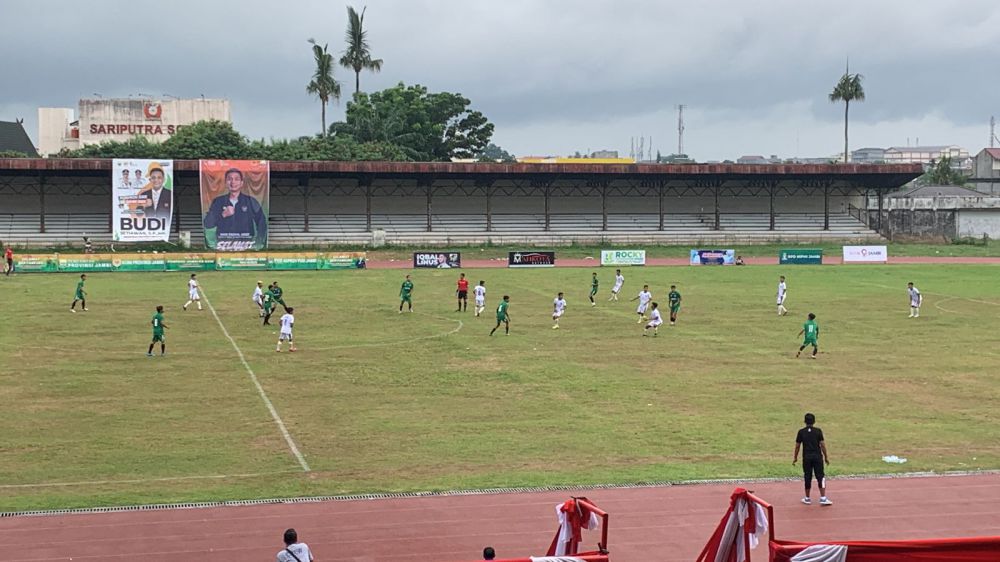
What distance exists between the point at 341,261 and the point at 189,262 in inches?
362

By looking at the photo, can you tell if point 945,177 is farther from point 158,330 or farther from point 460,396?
point 460,396

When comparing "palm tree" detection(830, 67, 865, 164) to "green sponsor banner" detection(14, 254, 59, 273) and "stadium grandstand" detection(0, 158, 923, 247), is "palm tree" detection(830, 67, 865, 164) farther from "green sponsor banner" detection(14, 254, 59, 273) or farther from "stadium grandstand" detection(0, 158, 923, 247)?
"green sponsor banner" detection(14, 254, 59, 273)

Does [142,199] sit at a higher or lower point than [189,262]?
higher

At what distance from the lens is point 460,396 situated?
24.5m

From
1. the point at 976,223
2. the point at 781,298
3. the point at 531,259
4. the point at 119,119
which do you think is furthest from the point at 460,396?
the point at 119,119

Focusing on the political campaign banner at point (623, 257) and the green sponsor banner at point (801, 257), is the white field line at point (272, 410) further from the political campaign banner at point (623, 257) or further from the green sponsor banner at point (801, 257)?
the green sponsor banner at point (801, 257)

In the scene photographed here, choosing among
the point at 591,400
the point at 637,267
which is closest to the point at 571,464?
the point at 591,400

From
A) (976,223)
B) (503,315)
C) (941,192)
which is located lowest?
(503,315)

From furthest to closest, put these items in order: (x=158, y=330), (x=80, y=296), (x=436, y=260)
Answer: (x=436, y=260), (x=80, y=296), (x=158, y=330)

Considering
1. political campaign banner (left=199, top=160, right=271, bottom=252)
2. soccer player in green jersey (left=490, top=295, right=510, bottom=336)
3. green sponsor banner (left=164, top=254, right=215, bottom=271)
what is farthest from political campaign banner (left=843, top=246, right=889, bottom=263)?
soccer player in green jersey (left=490, top=295, right=510, bottom=336)

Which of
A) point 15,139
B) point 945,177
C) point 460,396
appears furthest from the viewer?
point 945,177

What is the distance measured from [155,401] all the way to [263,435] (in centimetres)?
453

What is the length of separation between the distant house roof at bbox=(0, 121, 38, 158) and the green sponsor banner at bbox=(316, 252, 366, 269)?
7235 cm

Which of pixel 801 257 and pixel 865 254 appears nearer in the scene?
pixel 801 257
